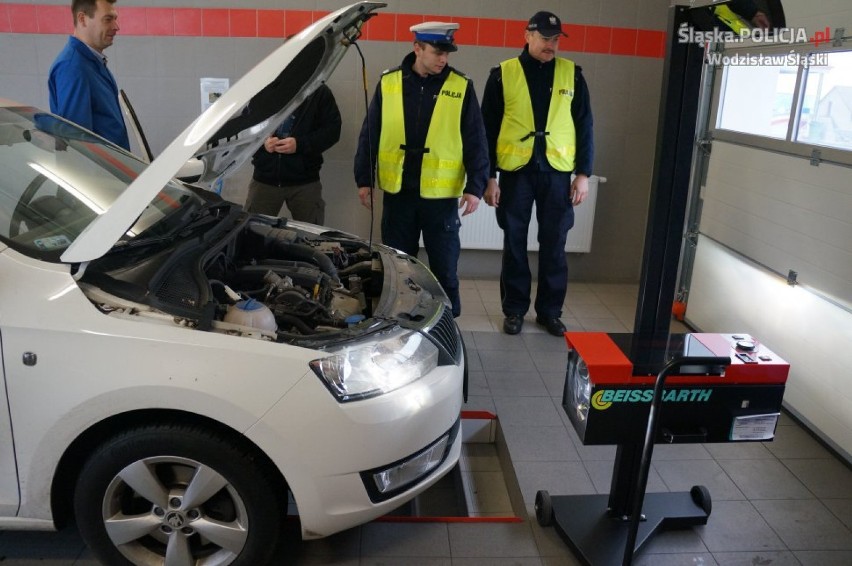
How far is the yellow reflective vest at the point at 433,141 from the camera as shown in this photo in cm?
406

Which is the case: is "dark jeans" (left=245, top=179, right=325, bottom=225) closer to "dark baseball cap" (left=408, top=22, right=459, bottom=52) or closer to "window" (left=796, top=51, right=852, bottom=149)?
"dark baseball cap" (left=408, top=22, right=459, bottom=52)

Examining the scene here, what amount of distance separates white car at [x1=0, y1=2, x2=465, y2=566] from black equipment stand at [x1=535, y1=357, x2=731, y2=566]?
484mm

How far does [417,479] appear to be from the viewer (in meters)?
2.27


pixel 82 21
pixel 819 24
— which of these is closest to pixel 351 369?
pixel 82 21

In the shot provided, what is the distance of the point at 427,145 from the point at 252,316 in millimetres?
2143

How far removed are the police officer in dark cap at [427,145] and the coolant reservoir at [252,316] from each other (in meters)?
1.87

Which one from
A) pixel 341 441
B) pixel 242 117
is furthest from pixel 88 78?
pixel 341 441

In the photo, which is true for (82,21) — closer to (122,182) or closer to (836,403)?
(122,182)

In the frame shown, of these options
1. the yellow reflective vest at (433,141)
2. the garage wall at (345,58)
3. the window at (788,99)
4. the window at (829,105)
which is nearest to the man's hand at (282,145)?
the yellow reflective vest at (433,141)

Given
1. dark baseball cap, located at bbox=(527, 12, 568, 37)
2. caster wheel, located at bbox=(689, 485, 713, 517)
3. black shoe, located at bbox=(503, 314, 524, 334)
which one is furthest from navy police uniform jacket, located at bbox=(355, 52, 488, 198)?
caster wheel, located at bbox=(689, 485, 713, 517)

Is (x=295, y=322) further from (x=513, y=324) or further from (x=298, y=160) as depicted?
(x=298, y=160)

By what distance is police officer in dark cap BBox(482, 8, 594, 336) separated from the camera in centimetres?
422

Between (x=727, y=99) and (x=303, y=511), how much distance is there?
367 centimetres

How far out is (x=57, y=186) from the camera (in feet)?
7.98
